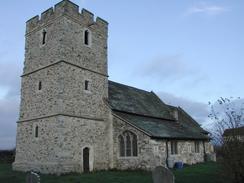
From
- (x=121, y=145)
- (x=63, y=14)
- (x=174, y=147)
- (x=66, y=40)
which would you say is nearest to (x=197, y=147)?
(x=174, y=147)

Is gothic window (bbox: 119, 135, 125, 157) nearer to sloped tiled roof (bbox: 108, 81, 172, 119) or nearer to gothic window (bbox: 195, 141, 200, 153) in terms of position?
sloped tiled roof (bbox: 108, 81, 172, 119)

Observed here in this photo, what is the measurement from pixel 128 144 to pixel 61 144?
574 cm

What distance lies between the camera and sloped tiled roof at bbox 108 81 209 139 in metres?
23.6

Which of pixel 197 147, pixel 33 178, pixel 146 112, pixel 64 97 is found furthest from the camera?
pixel 197 147

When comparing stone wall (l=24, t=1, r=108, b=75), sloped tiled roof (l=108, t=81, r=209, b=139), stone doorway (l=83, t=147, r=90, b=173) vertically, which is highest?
stone wall (l=24, t=1, r=108, b=75)

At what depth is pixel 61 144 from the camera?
19688mm

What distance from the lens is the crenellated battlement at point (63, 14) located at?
22.5 m

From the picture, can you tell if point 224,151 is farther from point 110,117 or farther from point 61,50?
point 61,50

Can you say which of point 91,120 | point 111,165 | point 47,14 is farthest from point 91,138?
point 47,14

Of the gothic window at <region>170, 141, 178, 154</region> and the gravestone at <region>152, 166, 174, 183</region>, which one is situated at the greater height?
the gothic window at <region>170, 141, 178, 154</region>

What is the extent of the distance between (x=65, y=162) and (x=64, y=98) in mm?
4808

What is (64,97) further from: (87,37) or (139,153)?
(139,153)

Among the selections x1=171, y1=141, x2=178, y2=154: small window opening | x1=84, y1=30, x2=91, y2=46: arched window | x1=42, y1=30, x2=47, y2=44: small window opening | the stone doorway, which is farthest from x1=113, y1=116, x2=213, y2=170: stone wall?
x1=42, y1=30, x2=47, y2=44: small window opening

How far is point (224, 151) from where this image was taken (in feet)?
41.1
